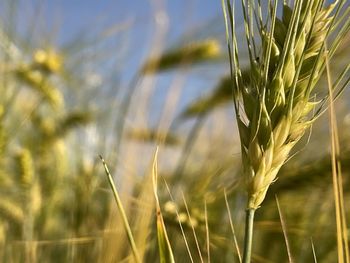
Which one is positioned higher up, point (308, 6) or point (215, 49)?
point (215, 49)

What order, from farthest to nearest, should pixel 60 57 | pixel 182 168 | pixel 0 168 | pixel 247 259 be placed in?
pixel 60 57
pixel 0 168
pixel 182 168
pixel 247 259

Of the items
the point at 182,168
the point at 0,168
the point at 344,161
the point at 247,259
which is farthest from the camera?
the point at 0,168

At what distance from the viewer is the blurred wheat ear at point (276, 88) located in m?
0.47

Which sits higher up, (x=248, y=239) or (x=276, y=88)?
(x=276, y=88)

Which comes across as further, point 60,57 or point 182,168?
point 60,57

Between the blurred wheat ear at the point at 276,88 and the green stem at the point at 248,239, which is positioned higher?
the blurred wheat ear at the point at 276,88

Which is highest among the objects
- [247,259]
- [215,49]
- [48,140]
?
[215,49]

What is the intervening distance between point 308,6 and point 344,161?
515mm

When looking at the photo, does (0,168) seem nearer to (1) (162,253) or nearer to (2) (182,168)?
(2) (182,168)

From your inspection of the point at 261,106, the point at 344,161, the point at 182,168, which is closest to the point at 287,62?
the point at 261,106

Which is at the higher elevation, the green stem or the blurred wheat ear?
the blurred wheat ear

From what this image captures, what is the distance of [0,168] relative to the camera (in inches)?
48.7

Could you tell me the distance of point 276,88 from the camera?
48 centimetres

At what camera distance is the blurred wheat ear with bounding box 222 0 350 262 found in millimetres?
469
